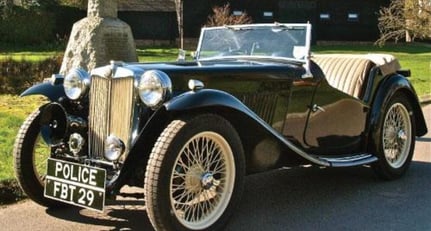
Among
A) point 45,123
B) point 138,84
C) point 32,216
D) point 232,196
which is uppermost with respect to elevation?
point 138,84

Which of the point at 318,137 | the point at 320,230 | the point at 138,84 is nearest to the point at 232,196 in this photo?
the point at 320,230

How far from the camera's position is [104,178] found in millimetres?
3953

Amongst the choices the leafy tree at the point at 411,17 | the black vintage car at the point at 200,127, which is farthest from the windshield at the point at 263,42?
the leafy tree at the point at 411,17

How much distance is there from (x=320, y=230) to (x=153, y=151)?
147cm

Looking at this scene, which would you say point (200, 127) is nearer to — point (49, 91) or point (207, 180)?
point (207, 180)

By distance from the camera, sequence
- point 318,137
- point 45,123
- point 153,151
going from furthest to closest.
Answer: point 318,137, point 45,123, point 153,151

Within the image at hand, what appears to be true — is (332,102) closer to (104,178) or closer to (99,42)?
(104,178)

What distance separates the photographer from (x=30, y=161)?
4.70m

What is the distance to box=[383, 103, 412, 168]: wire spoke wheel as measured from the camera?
244 inches

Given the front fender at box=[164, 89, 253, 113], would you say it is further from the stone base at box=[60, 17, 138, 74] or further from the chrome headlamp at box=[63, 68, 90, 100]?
the stone base at box=[60, 17, 138, 74]

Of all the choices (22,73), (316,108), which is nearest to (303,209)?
(316,108)

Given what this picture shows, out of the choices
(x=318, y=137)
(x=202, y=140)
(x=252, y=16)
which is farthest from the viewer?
(x=252, y=16)

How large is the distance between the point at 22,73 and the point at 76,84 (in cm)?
911

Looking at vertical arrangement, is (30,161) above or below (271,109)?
below
